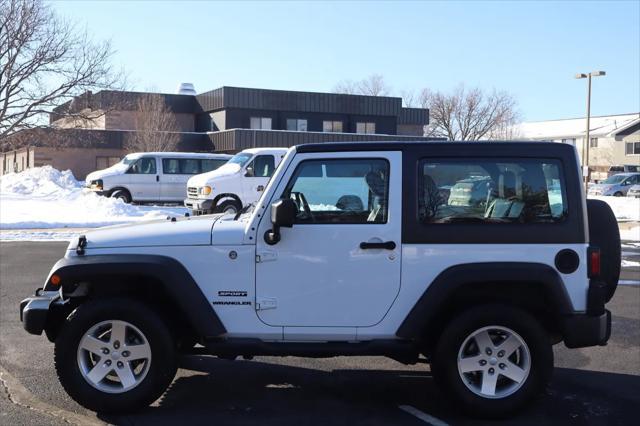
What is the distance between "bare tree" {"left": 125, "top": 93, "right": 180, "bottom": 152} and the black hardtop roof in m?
40.0

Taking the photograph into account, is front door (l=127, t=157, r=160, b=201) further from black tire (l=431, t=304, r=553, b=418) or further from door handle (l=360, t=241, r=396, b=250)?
black tire (l=431, t=304, r=553, b=418)

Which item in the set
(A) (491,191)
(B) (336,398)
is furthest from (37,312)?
(A) (491,191)

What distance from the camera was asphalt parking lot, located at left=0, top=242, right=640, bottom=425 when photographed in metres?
5.16

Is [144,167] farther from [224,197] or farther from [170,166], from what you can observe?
[224,197]

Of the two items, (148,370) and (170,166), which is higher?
(170,166)

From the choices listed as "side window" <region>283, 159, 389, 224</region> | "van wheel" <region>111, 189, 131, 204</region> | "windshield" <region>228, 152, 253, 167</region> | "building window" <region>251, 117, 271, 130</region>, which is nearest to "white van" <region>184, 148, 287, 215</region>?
"windshield" <region>228, 152, 253, 167</region>

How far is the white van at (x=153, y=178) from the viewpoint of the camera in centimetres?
2492

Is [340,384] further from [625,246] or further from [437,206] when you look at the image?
[625,246]

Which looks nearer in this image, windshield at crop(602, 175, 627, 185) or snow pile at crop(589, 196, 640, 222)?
snow pile at crop(589, 196, 640, 222)

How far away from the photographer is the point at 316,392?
5.82 meters

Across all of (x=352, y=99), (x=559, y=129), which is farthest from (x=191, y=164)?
(x=559, y=129)

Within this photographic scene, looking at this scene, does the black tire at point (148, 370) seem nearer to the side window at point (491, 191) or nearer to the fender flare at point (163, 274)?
the fender flare at point (163, 274)

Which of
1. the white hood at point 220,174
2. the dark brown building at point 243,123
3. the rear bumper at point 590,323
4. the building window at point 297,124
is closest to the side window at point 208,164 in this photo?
the white hood at point 220,174

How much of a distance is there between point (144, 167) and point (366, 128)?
30.2m
